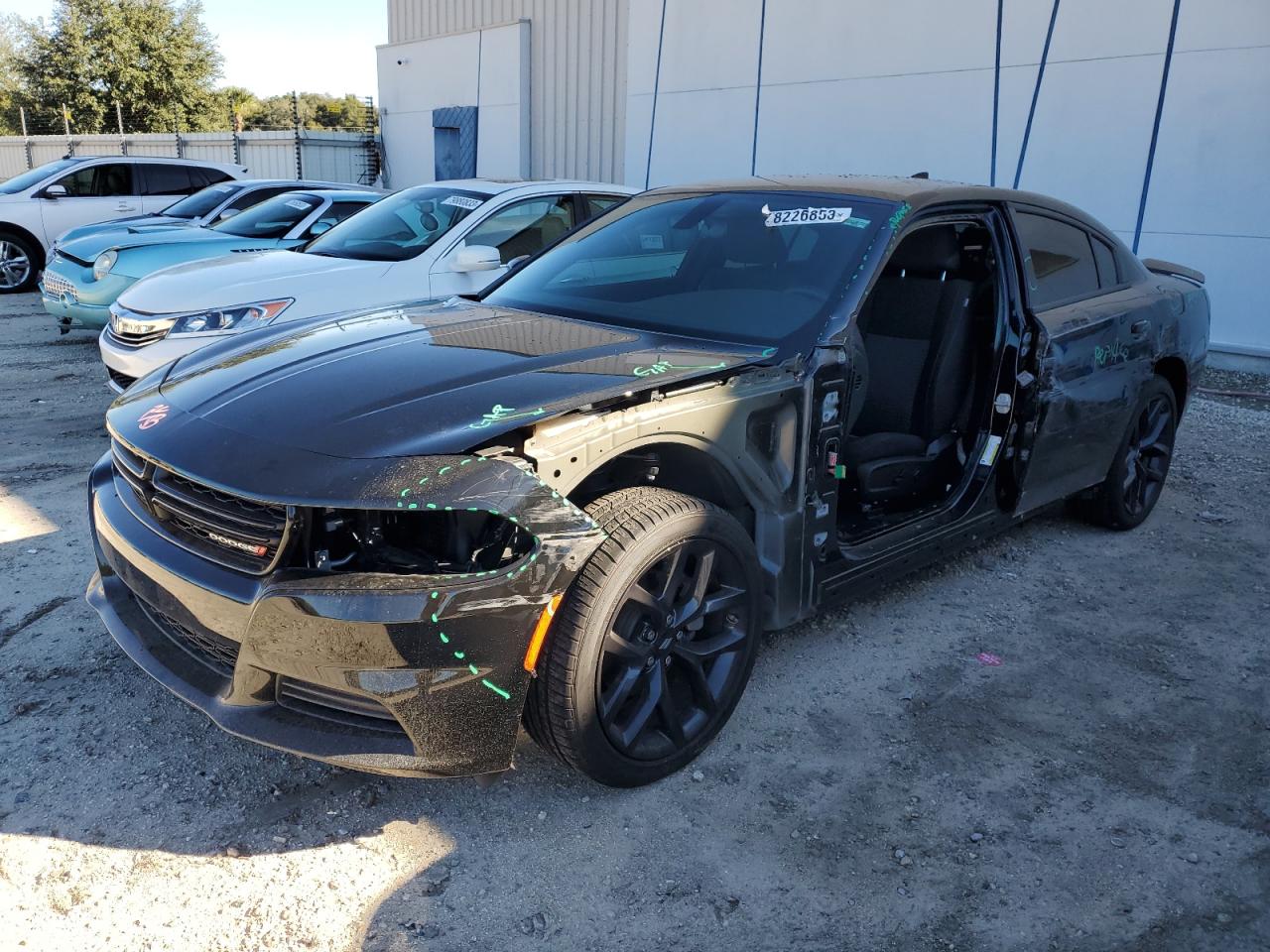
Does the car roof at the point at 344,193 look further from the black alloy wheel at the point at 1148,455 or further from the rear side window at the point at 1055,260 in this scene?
the black alloy wheel at the point at 1148,455

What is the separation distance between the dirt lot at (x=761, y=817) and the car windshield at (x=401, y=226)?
10.6 ft

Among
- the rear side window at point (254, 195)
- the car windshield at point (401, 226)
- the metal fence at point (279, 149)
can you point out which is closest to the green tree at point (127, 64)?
the metal fence at point (279, 149)

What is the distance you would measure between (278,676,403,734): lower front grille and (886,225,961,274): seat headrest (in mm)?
2654

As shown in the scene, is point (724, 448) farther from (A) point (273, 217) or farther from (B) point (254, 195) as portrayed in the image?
(B) point (254, 195)

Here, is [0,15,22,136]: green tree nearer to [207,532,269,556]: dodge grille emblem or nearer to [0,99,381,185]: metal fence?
[0,99,381,185]: metal fence

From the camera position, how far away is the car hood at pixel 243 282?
5926 mm

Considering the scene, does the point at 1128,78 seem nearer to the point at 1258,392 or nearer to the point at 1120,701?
the point at 1258,392

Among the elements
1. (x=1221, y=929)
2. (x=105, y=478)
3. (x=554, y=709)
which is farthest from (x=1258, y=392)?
(x=105, y=478)

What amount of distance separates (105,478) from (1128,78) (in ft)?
29.8

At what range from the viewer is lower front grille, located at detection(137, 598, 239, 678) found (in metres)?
2.43

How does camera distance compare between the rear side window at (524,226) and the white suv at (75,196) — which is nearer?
the rear side window at (524,226)

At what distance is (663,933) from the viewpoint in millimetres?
2254

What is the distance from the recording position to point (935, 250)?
155 inches

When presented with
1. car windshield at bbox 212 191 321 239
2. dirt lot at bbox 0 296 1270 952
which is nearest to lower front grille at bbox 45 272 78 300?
car windshield at bbox 212 191 321 239
